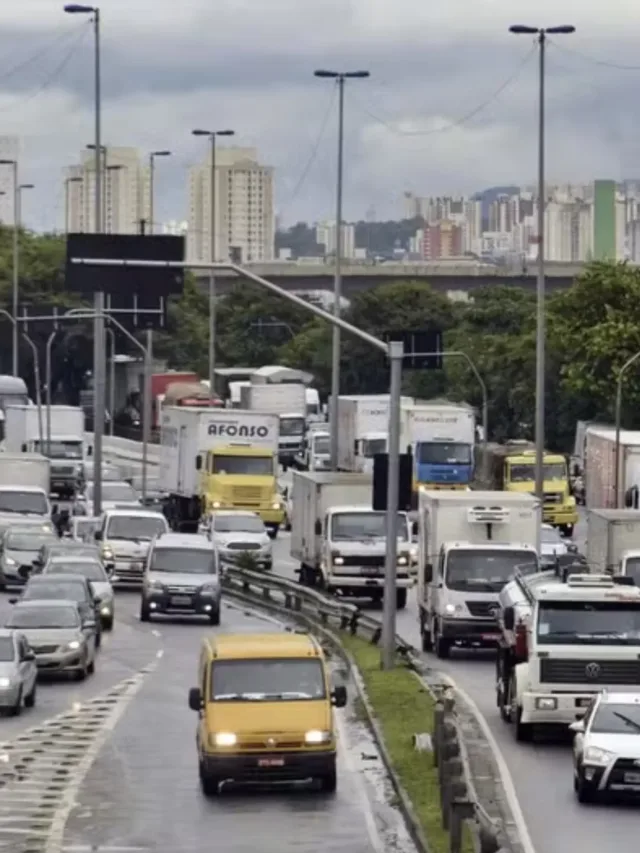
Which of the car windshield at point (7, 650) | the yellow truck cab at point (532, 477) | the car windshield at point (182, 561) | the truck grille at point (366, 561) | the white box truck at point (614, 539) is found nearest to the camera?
the car windshield at point (7, 650)

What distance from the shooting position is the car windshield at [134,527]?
63531 mm

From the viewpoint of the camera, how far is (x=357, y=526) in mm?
57469

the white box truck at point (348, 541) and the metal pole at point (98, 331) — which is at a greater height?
the metal pole at point (98, 331)

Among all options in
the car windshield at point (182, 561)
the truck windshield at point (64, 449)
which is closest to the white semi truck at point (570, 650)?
the car windshield at point (182, 561)

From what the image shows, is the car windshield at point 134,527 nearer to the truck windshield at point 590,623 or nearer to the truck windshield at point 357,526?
the truck windshield at point 357,526

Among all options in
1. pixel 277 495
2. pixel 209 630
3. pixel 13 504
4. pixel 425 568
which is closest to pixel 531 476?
pixel 277 495

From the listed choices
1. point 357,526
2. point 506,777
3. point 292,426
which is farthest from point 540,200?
point 292,426

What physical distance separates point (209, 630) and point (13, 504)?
18382 millimetres

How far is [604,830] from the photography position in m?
27.0

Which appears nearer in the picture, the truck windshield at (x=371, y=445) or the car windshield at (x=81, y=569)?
the car windshield at (x=81, y=569)

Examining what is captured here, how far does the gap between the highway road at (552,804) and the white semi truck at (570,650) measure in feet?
1.85

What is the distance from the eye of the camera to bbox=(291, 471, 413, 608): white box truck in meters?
57.0

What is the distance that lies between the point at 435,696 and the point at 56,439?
208ft

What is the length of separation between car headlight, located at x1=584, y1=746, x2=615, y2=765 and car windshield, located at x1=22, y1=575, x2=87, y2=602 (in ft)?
67.0
